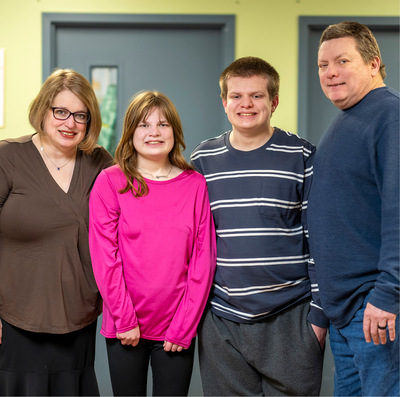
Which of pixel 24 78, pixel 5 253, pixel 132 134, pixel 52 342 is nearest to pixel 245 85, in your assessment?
pixel 132 134

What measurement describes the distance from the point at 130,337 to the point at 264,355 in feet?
1.44

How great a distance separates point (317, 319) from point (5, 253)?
41.6 inches

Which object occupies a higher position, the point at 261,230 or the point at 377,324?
the point at 261,230

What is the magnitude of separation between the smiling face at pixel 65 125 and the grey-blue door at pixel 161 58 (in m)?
0.92

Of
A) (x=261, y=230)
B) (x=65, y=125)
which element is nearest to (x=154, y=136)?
(x=65, y=125)

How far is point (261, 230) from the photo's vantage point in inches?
62.4

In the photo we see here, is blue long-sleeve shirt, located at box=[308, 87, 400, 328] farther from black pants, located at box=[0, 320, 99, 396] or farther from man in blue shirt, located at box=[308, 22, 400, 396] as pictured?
black pants, located at box=[0, 320, 99, 396]

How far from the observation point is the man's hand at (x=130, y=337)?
5.10 feet

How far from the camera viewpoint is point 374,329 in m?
1.36

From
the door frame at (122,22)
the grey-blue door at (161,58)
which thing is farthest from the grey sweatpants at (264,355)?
the door frame at (122,22)

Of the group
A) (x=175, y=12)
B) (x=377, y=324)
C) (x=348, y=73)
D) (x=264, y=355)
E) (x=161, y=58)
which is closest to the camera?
(x=377, y=324)

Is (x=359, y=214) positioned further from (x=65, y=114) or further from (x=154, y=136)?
(x=65, y=114)

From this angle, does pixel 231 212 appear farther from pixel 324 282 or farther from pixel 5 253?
pixel 5 253

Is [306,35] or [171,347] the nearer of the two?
[171,347]
